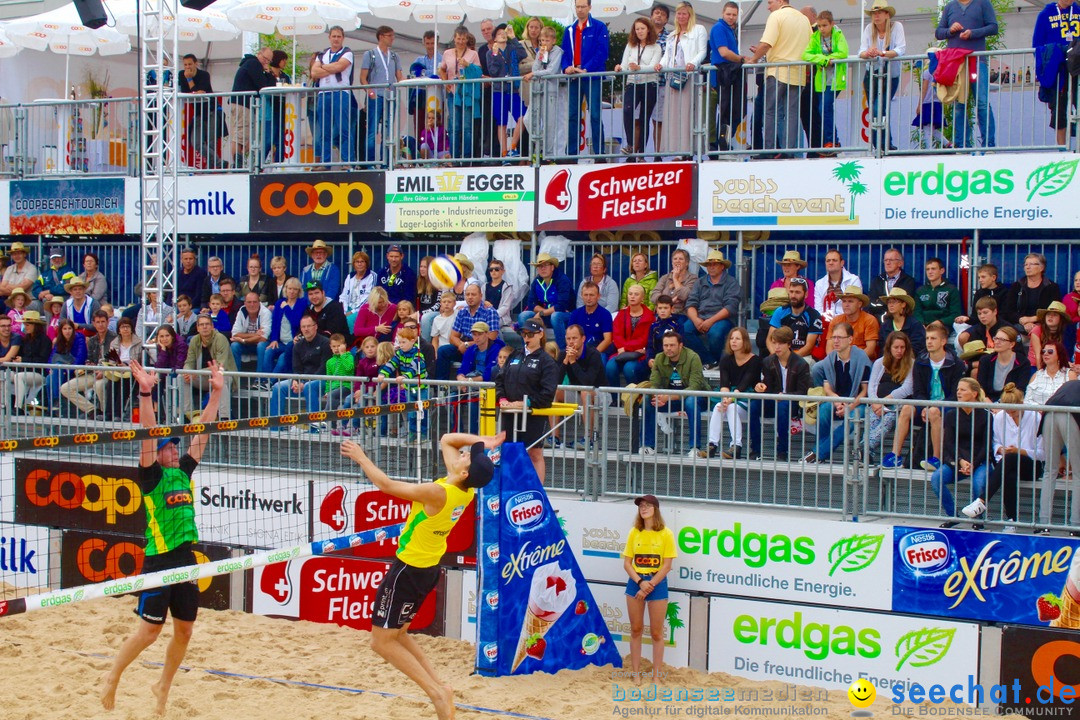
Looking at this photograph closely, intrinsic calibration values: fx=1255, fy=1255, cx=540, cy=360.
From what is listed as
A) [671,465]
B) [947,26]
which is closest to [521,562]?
[671,465]

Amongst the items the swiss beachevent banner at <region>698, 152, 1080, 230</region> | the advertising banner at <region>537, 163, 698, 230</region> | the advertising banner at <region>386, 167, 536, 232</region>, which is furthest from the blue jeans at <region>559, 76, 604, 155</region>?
the swiss beachevent banner at <region>698, 152, 1080, 230</region>

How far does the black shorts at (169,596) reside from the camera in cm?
830

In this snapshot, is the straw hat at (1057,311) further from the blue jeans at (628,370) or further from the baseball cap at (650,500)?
the baseball cap at (650,500)

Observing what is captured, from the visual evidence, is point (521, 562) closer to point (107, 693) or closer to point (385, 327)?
point (107, 693)

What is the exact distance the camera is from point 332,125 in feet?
51.3

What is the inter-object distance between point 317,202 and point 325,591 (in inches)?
235

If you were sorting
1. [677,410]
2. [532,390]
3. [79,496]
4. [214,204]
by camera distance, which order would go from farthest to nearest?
[214,204], [79,496], [532,390], [677,410]

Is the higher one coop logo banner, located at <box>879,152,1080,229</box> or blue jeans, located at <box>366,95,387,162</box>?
blue jeans, located at <box>366,95,387,162</box>

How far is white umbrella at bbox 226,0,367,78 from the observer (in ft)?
55.6

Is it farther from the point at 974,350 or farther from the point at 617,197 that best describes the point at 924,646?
the point at 617,197

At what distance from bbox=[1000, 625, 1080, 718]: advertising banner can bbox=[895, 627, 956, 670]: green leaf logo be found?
1.34 feet

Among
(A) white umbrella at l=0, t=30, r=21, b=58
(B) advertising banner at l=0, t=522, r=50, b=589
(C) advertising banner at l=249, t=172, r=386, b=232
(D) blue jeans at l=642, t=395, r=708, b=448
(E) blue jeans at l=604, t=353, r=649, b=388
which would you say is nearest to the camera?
(D) blue jeans at l=642, t=395, r=708, b=448

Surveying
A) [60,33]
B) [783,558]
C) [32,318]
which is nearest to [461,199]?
[32,318]

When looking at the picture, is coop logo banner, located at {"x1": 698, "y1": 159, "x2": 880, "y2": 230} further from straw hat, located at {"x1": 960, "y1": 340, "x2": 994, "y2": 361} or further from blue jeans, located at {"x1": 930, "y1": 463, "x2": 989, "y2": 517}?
blue jeans, located at {"x1": 930, "y1": 463, "x2": 989, "y2": 517}
